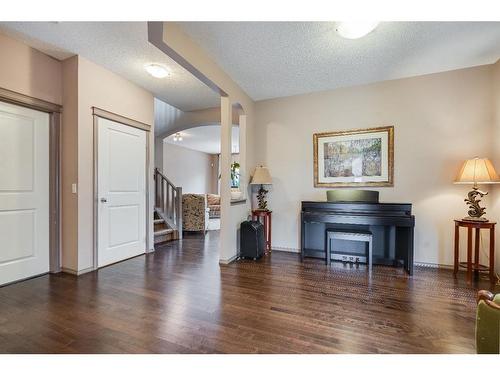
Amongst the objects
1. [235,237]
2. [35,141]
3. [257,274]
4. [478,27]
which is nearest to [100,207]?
[35,141]

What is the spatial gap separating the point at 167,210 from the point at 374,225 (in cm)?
→ 388

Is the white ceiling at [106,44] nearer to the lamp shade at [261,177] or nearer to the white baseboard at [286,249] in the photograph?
the lamp shade at [261,177]

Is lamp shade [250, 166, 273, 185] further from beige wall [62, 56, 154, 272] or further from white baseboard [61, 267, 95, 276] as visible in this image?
white baseboard [61, 267, 95, 276]

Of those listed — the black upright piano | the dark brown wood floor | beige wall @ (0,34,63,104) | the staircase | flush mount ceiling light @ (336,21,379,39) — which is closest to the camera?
the dark brown wood floor

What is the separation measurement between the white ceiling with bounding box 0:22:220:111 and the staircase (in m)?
2.17

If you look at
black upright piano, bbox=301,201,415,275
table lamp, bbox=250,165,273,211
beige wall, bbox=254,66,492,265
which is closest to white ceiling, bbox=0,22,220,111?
table lamp, bbox=250,165,273,211

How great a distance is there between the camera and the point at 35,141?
2746 millimetres

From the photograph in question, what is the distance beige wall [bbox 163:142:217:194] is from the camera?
8.26 m

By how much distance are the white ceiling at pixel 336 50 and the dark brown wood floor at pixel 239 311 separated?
2.48 metres

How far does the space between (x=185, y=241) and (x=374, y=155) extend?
359cm

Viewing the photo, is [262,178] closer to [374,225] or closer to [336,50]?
[374,225]

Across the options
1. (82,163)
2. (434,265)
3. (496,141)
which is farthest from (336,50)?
→ (82,163)
